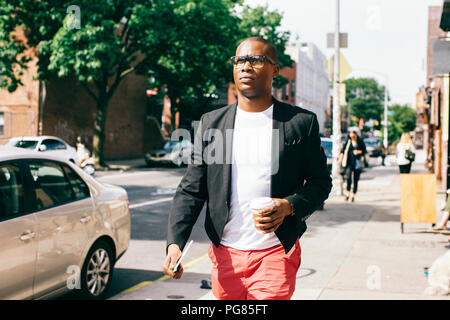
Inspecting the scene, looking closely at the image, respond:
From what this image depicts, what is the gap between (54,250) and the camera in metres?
5.02

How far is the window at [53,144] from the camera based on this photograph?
22052 millimetres

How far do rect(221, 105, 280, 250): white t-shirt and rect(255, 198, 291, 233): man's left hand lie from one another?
0.18 m

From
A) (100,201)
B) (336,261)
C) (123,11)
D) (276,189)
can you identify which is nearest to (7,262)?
(100,201)

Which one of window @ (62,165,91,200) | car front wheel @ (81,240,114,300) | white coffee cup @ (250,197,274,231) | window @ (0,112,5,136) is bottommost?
car front wheel @ (81,240,114,300)

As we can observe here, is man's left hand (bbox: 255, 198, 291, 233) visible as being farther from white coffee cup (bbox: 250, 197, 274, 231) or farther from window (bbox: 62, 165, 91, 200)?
window (bbox: 62, 165, 91, 200)

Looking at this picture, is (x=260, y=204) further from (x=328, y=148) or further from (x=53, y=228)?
(x=328, y=148)

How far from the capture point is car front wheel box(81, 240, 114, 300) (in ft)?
18.3

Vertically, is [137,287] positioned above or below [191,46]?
below

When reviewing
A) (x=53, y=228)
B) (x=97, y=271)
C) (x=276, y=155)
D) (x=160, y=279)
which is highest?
(x=276, y=155)

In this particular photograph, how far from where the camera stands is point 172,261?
2615mm

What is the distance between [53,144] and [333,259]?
56.2 ft

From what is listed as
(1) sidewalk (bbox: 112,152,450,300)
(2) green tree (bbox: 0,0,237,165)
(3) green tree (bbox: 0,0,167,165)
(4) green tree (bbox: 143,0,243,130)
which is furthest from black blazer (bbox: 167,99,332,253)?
(4) green tree (bbox: 143,0,243,130)

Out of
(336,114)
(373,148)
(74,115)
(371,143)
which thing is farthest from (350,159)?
(371,143)

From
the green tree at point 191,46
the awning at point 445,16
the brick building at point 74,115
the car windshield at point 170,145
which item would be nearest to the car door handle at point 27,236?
the awning at point 445,16
